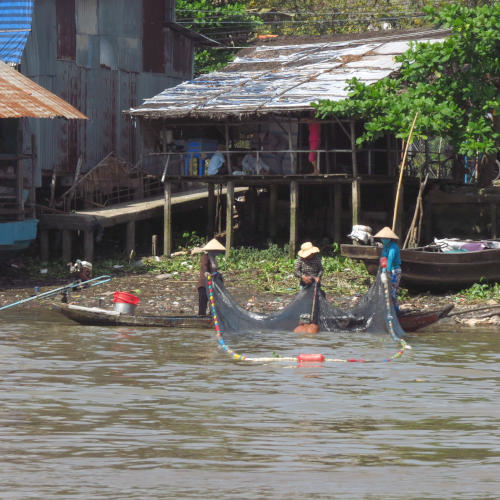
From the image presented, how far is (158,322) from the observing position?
→ 627 inches

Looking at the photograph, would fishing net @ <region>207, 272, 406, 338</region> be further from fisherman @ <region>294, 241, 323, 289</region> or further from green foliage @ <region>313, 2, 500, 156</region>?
green foliage @ <region>313, 2, 500, 156</region>

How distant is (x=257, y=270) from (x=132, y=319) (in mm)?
6415

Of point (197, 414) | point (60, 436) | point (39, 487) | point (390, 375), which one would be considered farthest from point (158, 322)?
point (39, 487)

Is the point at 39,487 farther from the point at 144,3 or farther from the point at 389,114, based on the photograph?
the point at 144,3

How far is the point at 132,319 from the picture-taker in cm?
1591

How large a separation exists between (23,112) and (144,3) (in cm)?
864

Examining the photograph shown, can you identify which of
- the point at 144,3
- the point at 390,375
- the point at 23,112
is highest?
the point at 144,3

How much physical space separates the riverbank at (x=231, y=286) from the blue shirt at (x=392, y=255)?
1586 millimetres

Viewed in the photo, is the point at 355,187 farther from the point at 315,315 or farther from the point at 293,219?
the point at 315,315

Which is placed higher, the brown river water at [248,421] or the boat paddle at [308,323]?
the boat paddle at [308,323]

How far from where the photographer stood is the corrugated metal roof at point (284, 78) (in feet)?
74.0

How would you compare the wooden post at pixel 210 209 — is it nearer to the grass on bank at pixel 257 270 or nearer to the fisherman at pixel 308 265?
the grass on bank at pixel 257 270

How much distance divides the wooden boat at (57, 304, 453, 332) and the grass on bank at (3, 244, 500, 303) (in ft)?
12.2

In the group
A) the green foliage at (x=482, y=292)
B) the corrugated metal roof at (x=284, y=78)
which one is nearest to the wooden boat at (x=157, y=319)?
the green foliage at (x=482, y=292)
